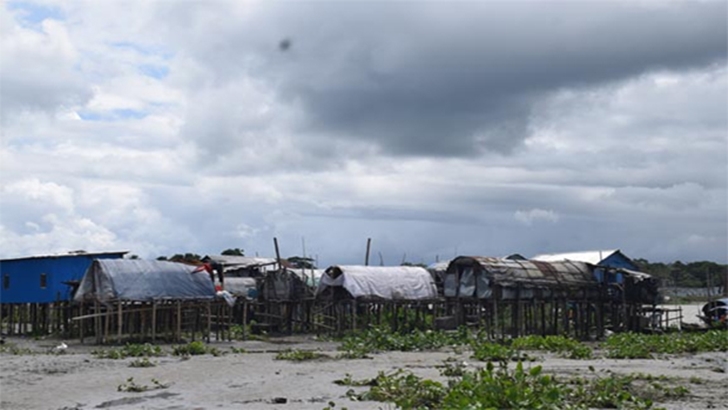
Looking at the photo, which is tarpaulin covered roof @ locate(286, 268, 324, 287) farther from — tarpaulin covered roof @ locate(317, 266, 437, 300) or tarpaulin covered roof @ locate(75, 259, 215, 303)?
tarpaulin covered roof @ locate(75, 259, 215, 303)

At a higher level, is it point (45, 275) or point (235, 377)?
point (45, 275)

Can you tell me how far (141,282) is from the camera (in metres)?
36.3

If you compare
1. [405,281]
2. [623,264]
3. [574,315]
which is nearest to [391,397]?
[574,315]

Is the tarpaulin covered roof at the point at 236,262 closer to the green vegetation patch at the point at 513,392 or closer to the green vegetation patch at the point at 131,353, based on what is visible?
the green vegetation patch at the point at 131,353

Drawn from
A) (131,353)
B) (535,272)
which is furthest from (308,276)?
(131,353)

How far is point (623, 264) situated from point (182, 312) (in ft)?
90.4

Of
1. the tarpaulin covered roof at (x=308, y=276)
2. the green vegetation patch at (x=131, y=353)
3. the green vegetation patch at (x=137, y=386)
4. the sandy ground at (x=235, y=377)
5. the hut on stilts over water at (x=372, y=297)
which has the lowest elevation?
the sandy ground at (x=235, y=377)

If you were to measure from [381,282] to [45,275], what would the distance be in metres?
15.9

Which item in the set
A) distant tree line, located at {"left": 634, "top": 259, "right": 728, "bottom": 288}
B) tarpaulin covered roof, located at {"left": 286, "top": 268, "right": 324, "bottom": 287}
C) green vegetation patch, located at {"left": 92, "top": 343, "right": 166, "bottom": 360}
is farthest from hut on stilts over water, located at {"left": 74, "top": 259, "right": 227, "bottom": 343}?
distant tree line, located at {"left": 634, "top": 259, "right": 728, "bottom": 288}

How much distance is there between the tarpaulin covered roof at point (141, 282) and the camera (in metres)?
35.6

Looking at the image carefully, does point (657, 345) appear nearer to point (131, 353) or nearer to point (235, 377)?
point (235, 377)

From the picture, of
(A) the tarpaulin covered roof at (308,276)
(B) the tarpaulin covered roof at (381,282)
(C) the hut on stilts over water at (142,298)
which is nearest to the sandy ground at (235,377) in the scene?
(C) the hut on stilts over water at (142,298)

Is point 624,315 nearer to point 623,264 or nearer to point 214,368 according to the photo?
point 623,264

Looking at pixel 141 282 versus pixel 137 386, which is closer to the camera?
pixel 137 386
